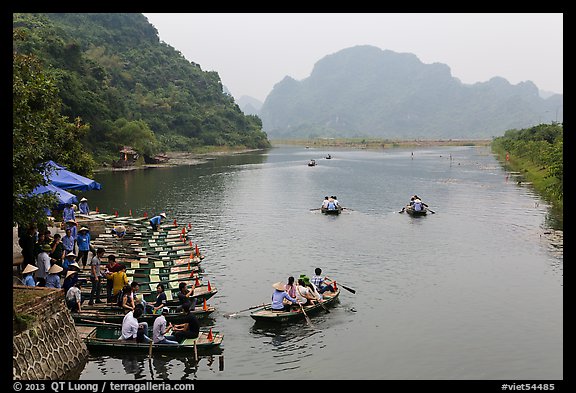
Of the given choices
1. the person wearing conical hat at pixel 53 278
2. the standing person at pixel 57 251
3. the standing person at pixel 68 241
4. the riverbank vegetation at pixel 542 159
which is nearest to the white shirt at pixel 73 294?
the person wearing conical hat at pixel 53 278

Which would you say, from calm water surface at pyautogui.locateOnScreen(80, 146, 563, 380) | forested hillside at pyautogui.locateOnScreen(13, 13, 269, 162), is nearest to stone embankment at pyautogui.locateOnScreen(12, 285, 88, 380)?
calm water surface at pyautogui.locateOnScreen(80, 146, 563, 380)

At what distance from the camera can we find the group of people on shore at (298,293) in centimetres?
2070

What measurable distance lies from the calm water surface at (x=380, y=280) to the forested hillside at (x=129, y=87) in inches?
1034

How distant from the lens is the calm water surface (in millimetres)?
17656

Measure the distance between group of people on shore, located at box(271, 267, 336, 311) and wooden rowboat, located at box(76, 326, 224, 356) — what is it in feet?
11.2

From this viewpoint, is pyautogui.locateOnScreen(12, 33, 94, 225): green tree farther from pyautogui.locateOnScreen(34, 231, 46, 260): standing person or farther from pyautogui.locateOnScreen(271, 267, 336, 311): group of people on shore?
pyautogui.locateOnScreen(271, 267, 336, 311): group of people on shore

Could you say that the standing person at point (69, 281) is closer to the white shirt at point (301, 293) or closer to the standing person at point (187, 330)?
the standing person at point (187, 330)

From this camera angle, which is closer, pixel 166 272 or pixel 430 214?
pixel 166 272

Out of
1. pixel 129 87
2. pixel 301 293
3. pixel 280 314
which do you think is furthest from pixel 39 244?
pixel 129 87
